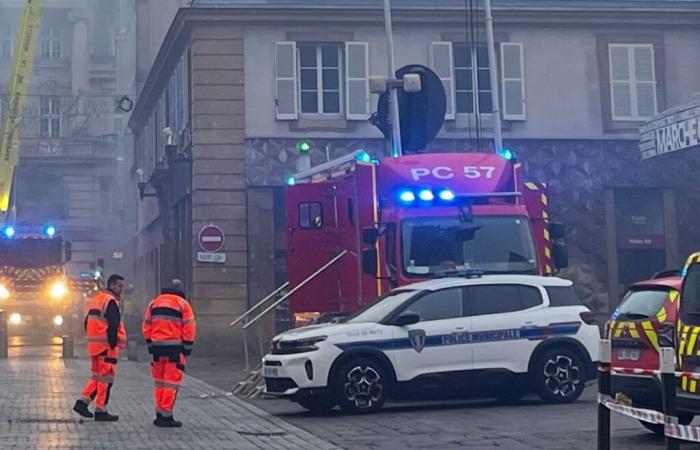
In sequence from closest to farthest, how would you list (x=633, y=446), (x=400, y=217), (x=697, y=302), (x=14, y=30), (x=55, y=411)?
(x=697, y=302)
(x=633, y=446)
(x=55, y=411)
(x=400, y=217)
(x=14, y=30)

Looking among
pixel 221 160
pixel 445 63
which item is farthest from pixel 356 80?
pixel 221 160

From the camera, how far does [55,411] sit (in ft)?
51.3

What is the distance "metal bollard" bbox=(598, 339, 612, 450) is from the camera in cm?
948

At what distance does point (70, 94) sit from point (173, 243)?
46.4m

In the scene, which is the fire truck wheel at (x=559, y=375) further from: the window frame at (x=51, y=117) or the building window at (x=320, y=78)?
the window frame at (x=51, y=117)

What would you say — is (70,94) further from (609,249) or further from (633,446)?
(633,446)

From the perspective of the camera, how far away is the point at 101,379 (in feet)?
48.2

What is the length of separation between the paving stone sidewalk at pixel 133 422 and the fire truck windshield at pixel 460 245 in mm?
2991

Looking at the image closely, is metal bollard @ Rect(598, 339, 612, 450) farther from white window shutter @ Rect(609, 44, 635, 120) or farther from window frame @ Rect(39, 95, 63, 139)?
window frame @ Rect(39, 95, 63, 139)

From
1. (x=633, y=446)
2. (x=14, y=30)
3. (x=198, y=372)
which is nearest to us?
(x=633, y=446)

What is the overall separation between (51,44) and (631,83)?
58.8 m

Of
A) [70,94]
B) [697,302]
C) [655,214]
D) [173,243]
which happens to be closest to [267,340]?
[173,243]

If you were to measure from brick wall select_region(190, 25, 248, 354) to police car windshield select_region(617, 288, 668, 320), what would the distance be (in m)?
15.9

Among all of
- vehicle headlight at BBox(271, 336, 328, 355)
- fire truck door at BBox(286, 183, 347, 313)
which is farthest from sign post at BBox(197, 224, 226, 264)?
vehicle headlight at BBox(271, 336, 328, 355)
